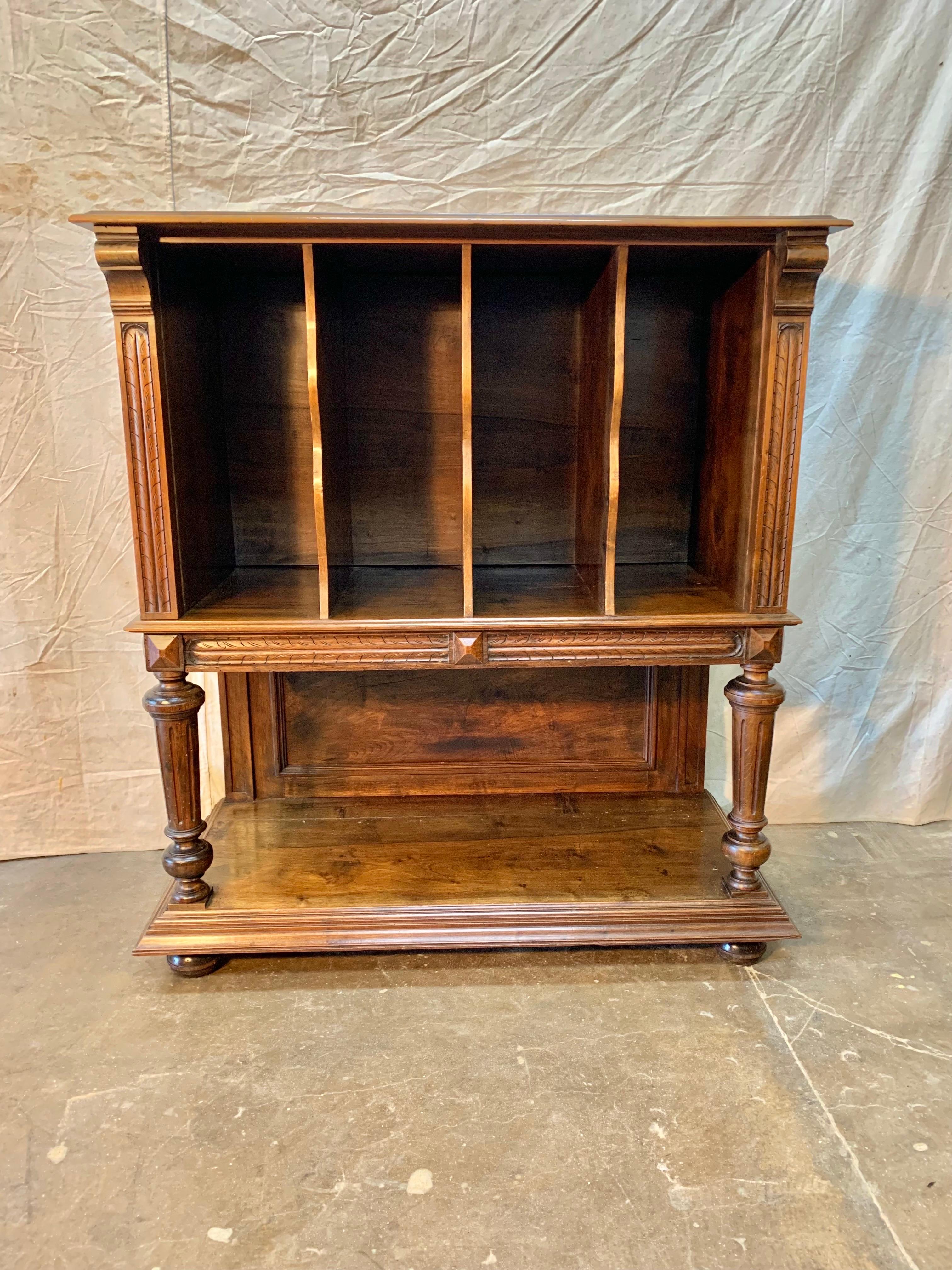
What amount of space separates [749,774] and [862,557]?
2.63ft

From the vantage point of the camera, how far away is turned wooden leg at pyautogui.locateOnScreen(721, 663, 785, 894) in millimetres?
1582

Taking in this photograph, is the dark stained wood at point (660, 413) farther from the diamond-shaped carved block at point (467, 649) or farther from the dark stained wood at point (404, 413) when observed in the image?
the diamond-shaped carved block at point (467, 649)

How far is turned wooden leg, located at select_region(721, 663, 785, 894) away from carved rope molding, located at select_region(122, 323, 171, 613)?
3.55 ft

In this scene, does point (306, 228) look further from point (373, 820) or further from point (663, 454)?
point (373, 820)

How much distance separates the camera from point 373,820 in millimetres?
1966

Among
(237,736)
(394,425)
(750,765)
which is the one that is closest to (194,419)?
(394,425)

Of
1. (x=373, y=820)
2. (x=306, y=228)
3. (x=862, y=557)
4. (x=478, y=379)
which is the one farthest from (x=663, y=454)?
(x=373, y=820)

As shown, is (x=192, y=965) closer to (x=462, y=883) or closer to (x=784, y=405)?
(x=462, y=883)

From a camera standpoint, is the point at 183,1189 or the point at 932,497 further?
the point at 932,497

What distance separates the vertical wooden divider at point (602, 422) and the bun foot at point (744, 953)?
2.40ft

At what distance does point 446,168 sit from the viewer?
6.12ft

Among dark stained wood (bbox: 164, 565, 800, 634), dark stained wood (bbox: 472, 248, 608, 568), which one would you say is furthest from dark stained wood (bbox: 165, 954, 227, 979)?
dark stained wood (bbox: 472, 248, 608, 568)

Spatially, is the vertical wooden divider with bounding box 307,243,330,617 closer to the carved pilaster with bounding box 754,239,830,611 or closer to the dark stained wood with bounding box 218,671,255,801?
the dark stained wood with bounding box 218,671,255,801

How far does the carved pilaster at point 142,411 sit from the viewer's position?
136 cm
